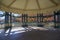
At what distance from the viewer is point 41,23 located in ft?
48.0

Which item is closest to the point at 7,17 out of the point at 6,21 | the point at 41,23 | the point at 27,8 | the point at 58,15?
the point at 6,21

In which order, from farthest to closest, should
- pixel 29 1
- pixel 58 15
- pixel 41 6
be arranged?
pixel 58 15 → pixel 41 6 → pixel 29 1

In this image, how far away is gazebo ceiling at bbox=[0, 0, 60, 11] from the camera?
1.40 metres

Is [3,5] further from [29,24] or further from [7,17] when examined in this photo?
[29,24]

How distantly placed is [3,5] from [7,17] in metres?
11.8

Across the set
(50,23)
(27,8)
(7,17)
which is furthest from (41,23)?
(27,8)

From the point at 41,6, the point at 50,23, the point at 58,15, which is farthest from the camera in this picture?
the point at 50,23

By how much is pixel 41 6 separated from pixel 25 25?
1273cm

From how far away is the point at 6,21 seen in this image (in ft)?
42.8

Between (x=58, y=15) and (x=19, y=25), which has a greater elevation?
(x=58, y=15)

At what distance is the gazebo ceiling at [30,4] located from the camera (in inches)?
55.2

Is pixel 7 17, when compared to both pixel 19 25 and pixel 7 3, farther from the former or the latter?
pixel 7 3

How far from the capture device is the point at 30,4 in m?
1.50

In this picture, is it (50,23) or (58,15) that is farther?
(50,23)
